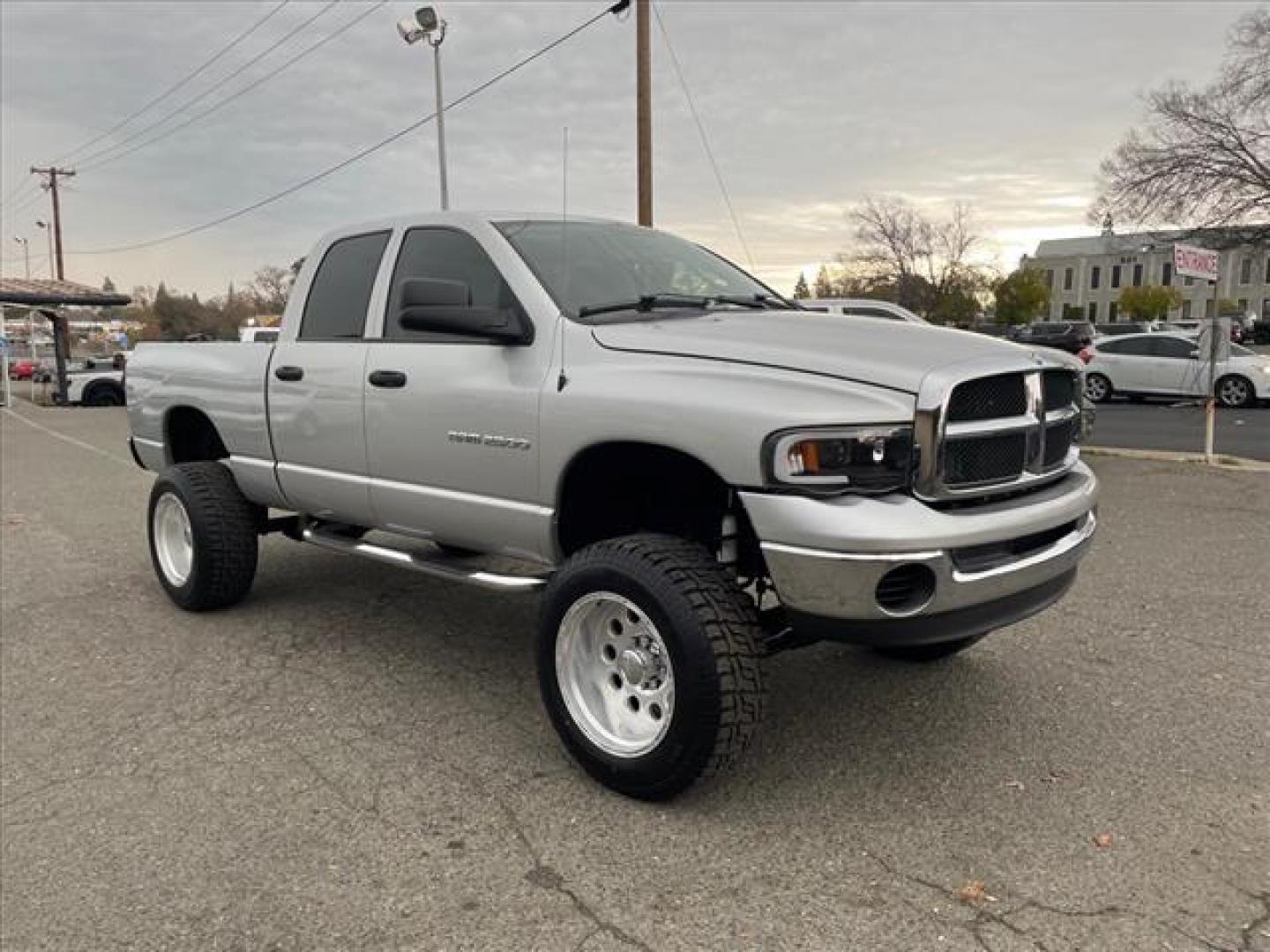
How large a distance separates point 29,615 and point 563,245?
13.1ft

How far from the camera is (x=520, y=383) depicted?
12.5 ft

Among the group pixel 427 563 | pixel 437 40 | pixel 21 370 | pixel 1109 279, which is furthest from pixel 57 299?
pixel 1109 279

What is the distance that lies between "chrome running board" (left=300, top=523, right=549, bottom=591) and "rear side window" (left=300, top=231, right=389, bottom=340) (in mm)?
1011

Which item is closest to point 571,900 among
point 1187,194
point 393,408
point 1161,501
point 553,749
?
point 553,749

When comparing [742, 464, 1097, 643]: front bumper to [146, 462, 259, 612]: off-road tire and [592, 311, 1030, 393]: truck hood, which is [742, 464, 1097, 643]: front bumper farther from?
[146, 462, 259, 612]: off-road tire

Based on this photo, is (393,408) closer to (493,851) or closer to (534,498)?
(534,498)

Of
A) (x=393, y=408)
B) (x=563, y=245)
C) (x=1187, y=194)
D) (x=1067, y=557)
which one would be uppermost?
(x=1187, y=194)

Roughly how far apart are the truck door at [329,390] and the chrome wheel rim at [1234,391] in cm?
1922

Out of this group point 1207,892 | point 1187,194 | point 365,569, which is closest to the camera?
point 1207,892

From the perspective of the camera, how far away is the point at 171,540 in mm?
5906

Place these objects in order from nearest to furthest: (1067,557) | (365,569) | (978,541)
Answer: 1. (978,541)
2. (1067,557)
3. (365,569)

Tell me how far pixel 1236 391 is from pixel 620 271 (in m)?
19.1

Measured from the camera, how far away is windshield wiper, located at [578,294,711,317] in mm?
3881

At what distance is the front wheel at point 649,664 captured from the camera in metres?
3.09
